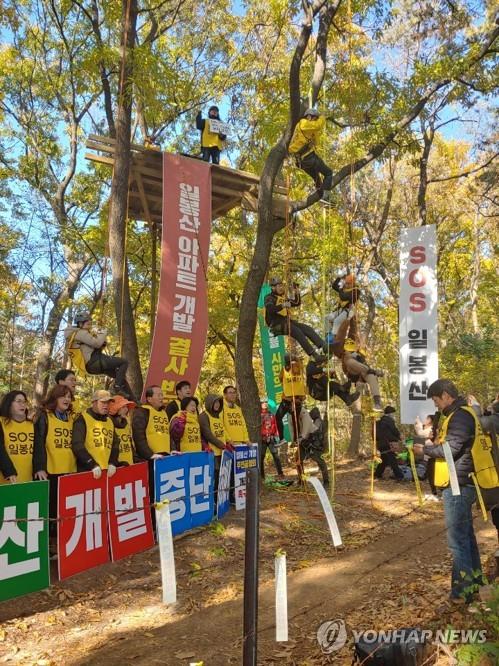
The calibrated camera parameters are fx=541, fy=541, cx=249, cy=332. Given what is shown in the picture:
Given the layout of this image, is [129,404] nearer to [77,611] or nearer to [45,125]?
[77,611]

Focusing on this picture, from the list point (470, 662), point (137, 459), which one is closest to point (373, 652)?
point (470, 662)

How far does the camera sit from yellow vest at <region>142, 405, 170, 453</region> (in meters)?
6.79

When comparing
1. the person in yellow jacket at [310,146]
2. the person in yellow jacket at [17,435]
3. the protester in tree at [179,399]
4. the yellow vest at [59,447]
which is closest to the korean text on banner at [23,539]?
the person in yellow jacket at [17,435]

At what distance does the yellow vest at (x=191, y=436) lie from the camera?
729cm

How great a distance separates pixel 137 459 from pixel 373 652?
4033mm

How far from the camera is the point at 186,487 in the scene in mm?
6902

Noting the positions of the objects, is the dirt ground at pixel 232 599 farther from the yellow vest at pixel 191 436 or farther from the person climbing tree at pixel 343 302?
the person climbing tree at pixel 343 302

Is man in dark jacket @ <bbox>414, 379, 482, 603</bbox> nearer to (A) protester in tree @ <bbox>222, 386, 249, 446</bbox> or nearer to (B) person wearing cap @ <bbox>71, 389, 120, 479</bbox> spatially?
(B) person wearing cap @ <bbox>71, 389, 120, 479</bbox>

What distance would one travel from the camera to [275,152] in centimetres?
895

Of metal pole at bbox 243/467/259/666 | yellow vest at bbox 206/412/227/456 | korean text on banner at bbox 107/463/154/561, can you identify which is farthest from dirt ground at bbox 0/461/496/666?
metal pole at bbox 243/467/259/666

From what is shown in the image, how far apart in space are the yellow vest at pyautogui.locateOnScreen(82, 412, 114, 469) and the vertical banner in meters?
2.08

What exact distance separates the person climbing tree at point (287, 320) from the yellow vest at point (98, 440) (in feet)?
12.5

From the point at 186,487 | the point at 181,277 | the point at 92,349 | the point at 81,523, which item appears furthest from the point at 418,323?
the point at 81,523

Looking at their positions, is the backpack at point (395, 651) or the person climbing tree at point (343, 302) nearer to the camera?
the backpack at point (395, 651)
